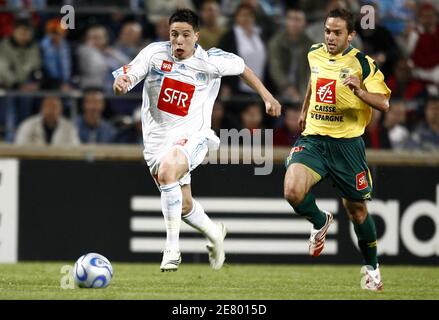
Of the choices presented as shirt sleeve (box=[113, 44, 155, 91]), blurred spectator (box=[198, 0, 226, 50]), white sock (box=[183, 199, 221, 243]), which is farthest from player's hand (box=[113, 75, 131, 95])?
blurred spectator (box=[198, 0, 226, 50])

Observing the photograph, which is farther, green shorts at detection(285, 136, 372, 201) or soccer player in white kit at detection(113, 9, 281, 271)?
green shorts at detection(285, 136, 372, 201)

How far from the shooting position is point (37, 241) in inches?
504

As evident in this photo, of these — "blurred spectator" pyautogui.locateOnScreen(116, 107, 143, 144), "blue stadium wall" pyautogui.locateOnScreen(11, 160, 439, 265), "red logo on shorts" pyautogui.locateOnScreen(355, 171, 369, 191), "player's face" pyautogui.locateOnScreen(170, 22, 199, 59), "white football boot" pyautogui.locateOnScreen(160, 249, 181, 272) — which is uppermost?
"player's face" pyautogui.locateOnScreen(170, 22, 199, 59)

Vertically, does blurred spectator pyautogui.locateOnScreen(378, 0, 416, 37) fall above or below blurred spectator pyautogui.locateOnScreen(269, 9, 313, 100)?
above

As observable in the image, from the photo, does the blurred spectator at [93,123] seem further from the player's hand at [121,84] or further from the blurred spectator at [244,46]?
the player's hand at [121,84]

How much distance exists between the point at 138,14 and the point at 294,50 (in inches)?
96.0

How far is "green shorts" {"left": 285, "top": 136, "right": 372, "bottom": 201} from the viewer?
375 inches

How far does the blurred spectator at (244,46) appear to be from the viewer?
14.5 meters

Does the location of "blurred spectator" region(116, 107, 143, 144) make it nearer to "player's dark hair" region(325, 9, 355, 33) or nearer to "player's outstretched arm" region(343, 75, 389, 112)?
"player's dark hair" region(325, 9, 355, 33)

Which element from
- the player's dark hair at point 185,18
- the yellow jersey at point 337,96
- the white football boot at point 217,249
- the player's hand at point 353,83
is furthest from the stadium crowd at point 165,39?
the player's hand at point 353,83

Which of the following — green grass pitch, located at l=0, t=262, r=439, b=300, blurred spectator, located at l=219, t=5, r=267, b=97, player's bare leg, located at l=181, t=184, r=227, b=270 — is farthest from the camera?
blurred spectator, located at l=219, t=5, r=267, b=97

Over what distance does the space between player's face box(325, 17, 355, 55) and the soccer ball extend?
2.98 m

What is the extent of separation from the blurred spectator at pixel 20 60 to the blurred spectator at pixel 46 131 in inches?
31.9
